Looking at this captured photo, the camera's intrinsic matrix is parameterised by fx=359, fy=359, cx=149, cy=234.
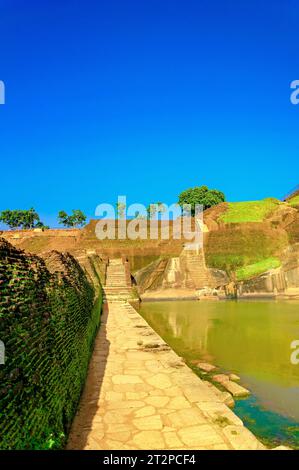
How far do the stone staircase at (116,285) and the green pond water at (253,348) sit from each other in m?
2.57

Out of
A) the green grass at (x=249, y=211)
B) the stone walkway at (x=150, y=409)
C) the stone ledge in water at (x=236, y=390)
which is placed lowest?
the stone ledge in water at (x=236, y=390)

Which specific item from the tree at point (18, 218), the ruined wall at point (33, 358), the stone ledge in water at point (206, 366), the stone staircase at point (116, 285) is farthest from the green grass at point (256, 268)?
the tree at point (18, 218)

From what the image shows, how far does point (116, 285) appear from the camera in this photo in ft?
72.2

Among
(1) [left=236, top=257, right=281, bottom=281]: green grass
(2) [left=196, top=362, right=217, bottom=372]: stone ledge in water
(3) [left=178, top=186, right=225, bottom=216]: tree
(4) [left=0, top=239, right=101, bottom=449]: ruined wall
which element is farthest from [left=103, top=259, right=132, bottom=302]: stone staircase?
(3) [left=178, top=186, right=225, bottom=216]: tree

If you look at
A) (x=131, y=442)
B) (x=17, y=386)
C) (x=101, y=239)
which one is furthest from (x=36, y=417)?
(x=101, y=239)

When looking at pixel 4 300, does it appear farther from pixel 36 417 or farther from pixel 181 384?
pixel 181 384

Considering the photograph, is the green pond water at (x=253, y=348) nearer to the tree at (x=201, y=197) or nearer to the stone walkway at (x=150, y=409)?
the stone walkway at (x=150, y=409)

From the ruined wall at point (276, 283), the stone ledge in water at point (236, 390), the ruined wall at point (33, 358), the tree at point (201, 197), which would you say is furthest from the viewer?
the tree at point (201, 197)

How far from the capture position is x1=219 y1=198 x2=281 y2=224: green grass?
96.9 feet

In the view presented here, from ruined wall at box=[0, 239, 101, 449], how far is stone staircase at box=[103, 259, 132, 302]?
15330mm

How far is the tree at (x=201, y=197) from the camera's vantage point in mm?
57281

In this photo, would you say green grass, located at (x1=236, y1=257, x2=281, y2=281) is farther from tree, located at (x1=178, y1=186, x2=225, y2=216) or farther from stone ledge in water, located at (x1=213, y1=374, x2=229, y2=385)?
tree, located at (x1=178, y1=186, x2=225, y2=216)

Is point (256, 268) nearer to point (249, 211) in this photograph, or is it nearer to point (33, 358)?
point (249, 211)
